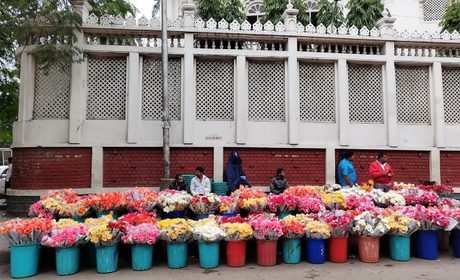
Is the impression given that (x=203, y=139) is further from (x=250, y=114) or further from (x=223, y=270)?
(x=223, y=270)

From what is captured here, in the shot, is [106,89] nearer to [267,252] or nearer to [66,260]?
[66,260]

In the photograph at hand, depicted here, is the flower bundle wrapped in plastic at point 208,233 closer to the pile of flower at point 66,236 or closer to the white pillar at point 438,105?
the pile of flower at point 66,236

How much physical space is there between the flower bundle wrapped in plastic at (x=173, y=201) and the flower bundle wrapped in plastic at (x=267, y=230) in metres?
1.78

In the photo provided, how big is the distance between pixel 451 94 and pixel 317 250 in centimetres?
905

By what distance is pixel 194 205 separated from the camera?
6.77 meters

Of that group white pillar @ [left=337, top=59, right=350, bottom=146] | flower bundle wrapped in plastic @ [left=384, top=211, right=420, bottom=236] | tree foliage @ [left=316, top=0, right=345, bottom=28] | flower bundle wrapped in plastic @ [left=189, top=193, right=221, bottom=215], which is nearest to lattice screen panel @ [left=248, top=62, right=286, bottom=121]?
white pillar @ [left=337, top=59, right=350, bottom=146]

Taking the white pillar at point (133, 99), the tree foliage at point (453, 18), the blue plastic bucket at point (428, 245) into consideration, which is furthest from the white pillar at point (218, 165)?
the tree foliage at point (453, 18)

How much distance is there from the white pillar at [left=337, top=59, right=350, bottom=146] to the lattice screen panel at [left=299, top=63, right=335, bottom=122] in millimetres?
256

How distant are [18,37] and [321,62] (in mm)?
9178

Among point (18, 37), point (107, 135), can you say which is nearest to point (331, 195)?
point (107, 135)

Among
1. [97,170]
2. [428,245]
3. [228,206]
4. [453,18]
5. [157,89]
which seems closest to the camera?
[428,245]

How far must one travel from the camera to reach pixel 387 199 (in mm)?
7125

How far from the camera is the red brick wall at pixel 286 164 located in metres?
10.5

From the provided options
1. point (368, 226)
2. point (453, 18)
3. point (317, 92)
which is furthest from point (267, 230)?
point (453, 18)
